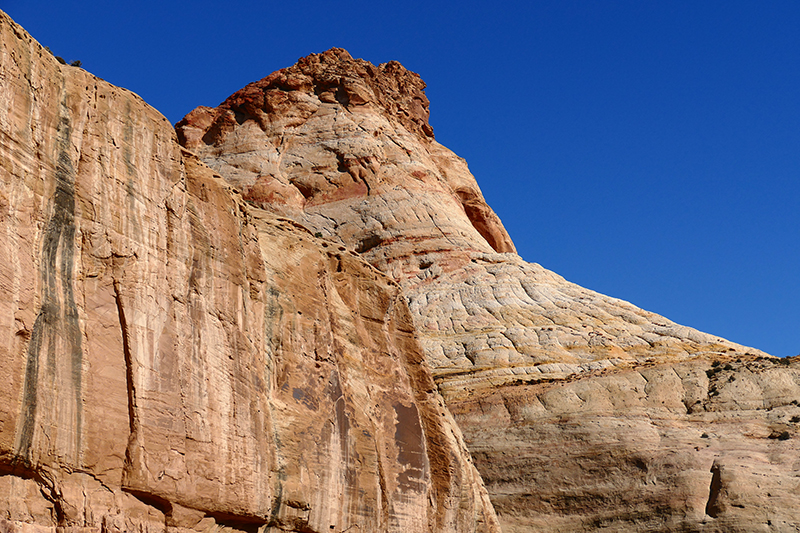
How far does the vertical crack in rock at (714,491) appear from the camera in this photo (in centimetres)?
3906

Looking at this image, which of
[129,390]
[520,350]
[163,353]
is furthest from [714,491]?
[129,390]

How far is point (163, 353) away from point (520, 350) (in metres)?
32.4

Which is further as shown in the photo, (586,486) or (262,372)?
(586,486)

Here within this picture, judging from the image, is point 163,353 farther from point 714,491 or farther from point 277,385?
point 714,491

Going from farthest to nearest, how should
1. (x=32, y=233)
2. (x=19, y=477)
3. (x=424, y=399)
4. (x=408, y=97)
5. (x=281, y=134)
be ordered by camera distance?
(x=408, y=97) → (x=281, y=134) → (x=424, y=399) → (x=32, y=233) → (x=19, y=477)

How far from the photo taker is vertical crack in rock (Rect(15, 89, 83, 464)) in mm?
16562

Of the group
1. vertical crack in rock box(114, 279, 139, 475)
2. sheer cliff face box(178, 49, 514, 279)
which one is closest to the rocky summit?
vertical crack in rock box(114, 279, 139, 475)

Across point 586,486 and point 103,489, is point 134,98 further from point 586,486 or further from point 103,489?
point 586,486

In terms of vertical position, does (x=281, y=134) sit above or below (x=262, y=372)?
above

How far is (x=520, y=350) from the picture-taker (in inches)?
1976

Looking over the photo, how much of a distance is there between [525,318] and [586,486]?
13191 mm

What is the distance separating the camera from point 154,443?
18562 millimetres

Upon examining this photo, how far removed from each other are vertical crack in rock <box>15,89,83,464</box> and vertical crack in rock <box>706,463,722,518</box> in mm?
28311

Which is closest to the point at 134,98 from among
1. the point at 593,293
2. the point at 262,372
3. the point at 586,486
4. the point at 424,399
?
the point at 262,372
